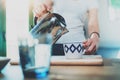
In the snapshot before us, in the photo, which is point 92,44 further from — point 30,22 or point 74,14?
point 30,22

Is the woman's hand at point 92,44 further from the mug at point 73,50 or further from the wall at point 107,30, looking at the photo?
the mug at point 73,50

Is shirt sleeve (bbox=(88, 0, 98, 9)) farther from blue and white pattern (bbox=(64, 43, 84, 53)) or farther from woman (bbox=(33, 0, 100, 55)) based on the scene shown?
blue and white pattern (bbox=(64, 43, 84, 53))

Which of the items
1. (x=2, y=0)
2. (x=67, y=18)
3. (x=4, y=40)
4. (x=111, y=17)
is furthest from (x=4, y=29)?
(x=111, y=17)

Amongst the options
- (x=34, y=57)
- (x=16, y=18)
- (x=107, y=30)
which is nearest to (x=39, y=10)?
(x=16, y=18)

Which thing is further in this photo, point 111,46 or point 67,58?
point 111,46

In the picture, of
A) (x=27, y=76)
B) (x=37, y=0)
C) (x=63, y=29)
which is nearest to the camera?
(x=27, y=76)

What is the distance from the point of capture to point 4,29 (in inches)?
101

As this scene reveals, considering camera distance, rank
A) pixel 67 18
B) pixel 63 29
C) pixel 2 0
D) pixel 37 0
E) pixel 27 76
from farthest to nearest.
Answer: pixel 2 0 → pixel 37 0 → pixel 67 18 → pixel 63 29 → pixel 27 76

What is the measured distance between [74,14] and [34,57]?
1496 mm

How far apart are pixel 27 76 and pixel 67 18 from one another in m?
1.49

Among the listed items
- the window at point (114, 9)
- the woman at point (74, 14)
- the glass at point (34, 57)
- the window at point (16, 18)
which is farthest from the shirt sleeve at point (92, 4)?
the glass at point (34, 57)

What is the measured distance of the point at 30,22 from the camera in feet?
8.16

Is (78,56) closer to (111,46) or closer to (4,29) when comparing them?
(111,46)

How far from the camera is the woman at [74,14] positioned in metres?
2.26
